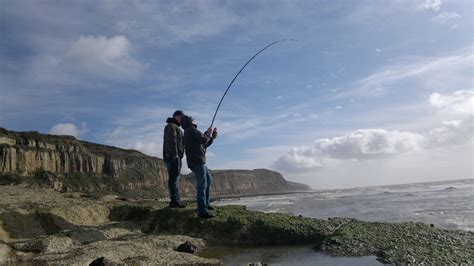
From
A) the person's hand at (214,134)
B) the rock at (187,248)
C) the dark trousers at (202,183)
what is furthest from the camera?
the person's hand at (214,134)

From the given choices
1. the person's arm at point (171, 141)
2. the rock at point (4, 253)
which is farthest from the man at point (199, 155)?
the rock at point (4, 253)

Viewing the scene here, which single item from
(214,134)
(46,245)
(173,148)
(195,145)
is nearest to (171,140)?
(173,148)

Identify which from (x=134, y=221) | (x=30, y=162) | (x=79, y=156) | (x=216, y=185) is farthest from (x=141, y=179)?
(x=134, y=221)

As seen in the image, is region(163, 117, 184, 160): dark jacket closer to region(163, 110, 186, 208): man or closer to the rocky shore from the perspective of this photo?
region(163, 110, 186, 208): man

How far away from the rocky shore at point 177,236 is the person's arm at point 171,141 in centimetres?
155

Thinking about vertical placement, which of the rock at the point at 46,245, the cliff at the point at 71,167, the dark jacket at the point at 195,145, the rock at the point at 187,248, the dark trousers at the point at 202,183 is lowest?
the rock at the point at 187,248

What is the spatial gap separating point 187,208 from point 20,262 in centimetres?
455

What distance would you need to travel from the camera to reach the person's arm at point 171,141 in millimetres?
10914

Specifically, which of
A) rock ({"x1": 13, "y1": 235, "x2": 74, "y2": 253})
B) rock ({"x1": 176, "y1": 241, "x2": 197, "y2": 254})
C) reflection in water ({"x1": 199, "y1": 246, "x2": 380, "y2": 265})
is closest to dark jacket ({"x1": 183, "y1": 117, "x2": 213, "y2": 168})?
reflection in water ({"x1": 199, "y1": 246, "x2": 380, "y2": 265})

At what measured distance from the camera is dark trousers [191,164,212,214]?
31.5 feet

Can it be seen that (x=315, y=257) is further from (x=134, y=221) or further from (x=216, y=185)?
(x=216, y=185)

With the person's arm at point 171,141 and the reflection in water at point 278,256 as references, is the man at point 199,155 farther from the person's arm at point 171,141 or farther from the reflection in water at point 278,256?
the reflection in water at point 278,256

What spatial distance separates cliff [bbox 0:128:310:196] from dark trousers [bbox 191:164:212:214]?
173 ft

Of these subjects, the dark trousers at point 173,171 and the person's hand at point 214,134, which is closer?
the person's hand at point 214,134
